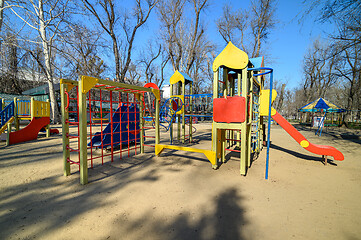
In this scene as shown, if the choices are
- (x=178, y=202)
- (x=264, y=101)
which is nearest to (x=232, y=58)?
(x=264, y=101)

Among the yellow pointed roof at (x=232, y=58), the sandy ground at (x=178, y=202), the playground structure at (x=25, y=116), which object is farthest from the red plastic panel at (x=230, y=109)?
the playground structure at (x=25, y=116)

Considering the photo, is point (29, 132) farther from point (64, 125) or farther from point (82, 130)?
point (82, 130)

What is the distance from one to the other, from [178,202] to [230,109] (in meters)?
2.16

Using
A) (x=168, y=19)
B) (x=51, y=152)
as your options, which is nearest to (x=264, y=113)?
(x=51, y=152)

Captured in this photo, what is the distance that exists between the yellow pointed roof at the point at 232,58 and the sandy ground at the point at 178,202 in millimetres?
2430

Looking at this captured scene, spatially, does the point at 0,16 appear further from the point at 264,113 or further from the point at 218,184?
the point at 264,113

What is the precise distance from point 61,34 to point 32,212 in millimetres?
9894

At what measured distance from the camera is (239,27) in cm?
1920

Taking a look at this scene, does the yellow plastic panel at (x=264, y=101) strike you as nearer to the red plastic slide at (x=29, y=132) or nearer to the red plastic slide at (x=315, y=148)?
the red plastic slide at (x=315, y=148)

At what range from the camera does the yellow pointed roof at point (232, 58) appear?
3.51m

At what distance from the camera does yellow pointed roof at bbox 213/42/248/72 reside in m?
3.51

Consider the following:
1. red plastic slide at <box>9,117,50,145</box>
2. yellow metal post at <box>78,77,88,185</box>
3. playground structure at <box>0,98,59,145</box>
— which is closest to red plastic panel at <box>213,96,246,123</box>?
yellow metal post at <box>78,77,88,185</box>

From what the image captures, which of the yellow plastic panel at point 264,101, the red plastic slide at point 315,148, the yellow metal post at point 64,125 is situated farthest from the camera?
the yellow plastic panel at point 264,101

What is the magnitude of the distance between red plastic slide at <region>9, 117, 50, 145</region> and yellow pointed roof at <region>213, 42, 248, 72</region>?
8.11 m
